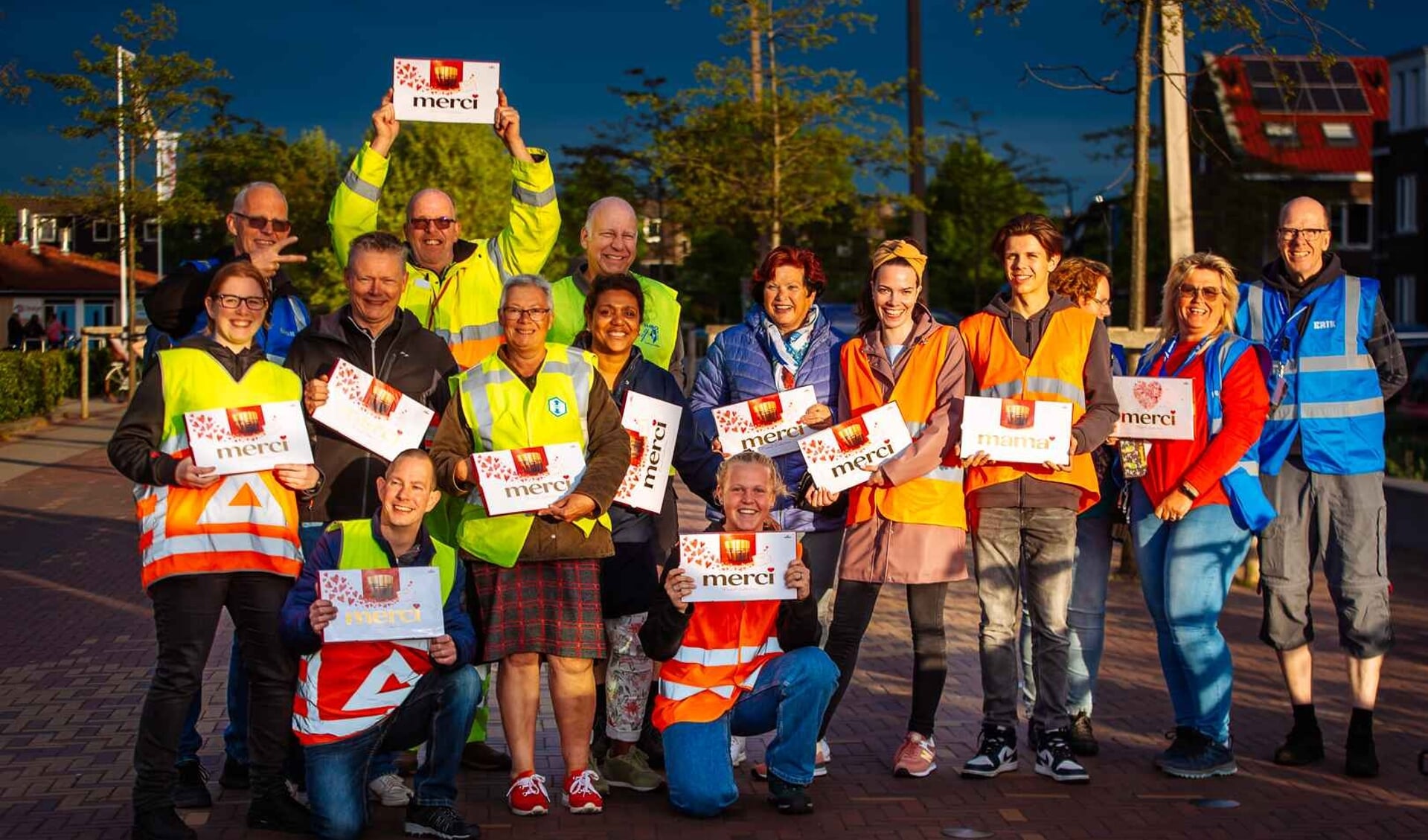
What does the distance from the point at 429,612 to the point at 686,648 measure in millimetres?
1129

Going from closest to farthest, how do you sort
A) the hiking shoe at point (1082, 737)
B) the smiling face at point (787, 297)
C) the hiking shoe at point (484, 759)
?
the smiling face at point (787, 297) < the hiking shoe at point (484, 759) < the hiking shoe at point (1082, 737)

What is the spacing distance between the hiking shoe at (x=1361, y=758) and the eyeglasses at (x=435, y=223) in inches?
173

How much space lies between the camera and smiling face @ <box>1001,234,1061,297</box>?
21.6 feet

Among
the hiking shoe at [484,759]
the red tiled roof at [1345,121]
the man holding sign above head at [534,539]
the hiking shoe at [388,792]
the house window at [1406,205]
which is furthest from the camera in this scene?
the red tiled roof at [1345,121]

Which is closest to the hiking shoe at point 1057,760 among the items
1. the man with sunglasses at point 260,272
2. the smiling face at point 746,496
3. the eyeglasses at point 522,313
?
the smiling face at point 746,496

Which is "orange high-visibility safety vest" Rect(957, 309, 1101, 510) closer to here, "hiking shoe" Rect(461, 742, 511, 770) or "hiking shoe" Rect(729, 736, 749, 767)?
"hiking shoe" Rect(729, 736, 749, 767)

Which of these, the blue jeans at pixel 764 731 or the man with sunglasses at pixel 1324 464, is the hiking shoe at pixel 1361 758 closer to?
the man with sunglasses at pixel 1324 464

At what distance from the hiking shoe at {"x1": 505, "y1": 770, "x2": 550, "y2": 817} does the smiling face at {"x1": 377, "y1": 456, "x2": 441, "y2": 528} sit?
109cm

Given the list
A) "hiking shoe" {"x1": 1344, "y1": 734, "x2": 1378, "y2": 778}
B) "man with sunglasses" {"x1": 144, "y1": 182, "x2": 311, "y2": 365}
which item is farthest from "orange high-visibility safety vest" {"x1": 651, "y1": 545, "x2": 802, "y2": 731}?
"hiking shoe" {"x1": 1344, "y1": 734, "x2": 1378, "y2": 778}

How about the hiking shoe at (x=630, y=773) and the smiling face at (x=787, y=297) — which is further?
the smiling face at (x=787, y=297)

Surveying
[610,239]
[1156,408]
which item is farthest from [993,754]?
[610,239]

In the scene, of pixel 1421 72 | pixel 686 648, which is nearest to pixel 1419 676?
pixel 686 648

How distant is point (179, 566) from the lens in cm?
562

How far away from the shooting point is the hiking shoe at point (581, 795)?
6168 millimetres
